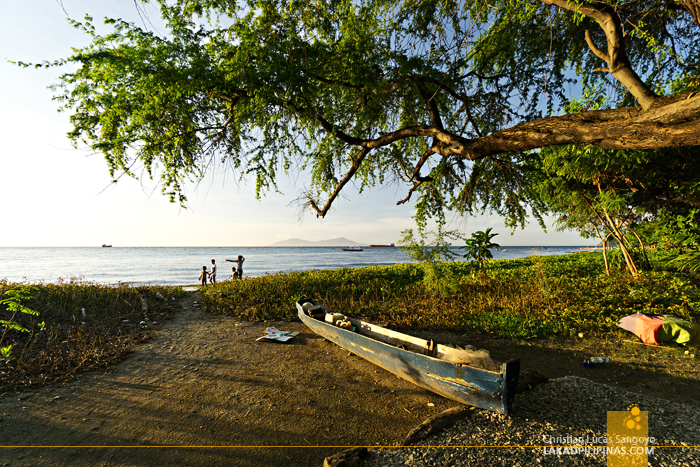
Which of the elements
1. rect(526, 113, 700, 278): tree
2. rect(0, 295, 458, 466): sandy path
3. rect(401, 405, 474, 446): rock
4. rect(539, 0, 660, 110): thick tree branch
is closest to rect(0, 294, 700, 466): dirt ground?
rect(0, 295, 458, 466): sandy path

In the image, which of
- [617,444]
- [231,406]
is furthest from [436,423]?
[231,406]

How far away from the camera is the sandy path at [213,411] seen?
3277 mm

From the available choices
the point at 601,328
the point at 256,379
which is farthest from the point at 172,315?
the point at 601,328

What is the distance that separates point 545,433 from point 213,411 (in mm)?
4343

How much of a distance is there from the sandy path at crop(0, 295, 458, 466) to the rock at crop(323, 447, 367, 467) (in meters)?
0.45

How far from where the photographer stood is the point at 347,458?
2.89 m

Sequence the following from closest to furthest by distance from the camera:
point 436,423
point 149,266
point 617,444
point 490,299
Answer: point 617,444
point 436,423
point 490,299
point 149,266

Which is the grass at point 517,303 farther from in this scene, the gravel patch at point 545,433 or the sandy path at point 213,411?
the sandy path at point 213,411

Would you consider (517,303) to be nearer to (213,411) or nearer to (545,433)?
(545,433)

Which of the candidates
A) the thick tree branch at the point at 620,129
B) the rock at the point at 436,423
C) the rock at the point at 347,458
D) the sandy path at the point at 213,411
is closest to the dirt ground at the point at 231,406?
the sandy path at the point at 213,411

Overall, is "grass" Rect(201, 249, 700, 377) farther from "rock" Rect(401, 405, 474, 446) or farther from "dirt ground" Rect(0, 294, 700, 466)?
"rock" Rect(401, 405, 474, 446)

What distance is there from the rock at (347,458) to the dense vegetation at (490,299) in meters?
4.73

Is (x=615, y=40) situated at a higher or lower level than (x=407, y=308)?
higher

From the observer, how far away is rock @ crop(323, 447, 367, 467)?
2.78 metres
